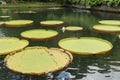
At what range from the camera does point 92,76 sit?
438 inches

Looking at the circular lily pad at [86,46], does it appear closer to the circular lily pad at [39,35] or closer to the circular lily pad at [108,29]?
the circular lily pad at [39,35]

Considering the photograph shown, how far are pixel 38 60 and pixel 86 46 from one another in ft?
12.5

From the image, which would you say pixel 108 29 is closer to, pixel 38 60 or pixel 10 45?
pixel 10 45

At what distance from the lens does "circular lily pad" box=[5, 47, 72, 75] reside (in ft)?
37.8

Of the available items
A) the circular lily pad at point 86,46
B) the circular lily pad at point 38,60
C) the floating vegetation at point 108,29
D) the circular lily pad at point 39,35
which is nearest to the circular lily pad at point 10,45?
the circular lily pad at point 38,60

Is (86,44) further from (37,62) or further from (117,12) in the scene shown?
(117,12)

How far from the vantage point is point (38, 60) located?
1271 cm

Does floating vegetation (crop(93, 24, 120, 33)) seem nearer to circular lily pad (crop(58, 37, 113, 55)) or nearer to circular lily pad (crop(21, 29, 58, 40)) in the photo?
circular lily pad (crop(58, 37, 113, 55))

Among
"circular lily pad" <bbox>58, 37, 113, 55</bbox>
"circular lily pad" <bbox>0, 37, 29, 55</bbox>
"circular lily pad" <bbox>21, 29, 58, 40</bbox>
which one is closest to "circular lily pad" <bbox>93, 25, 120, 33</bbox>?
"circular lily pad" <bbox>58, 37, 113, 55</bbox>

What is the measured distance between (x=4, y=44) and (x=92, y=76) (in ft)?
24.1

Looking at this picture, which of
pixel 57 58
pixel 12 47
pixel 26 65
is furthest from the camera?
pixel 12 47

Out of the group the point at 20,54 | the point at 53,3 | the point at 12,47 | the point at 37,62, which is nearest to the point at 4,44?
the point at 12,47

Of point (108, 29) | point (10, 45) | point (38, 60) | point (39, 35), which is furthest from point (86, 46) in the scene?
point (108, 29)

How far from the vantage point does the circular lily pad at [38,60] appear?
1151cm
